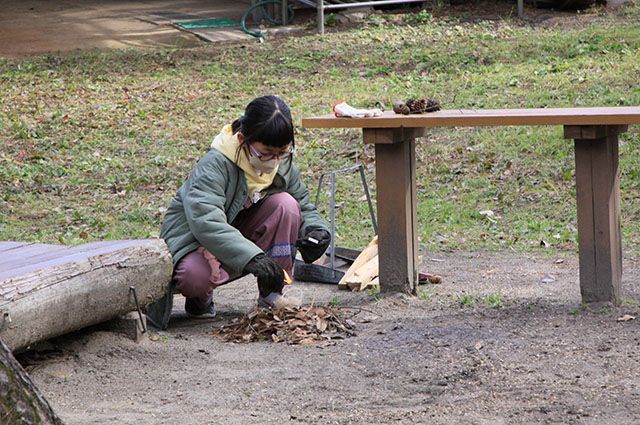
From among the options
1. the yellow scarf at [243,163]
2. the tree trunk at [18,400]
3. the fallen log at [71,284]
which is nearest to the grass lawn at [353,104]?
the yellow scarf at [243,163]

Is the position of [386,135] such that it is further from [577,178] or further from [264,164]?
[577,178]

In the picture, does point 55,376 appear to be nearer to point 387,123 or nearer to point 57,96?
point 387,123

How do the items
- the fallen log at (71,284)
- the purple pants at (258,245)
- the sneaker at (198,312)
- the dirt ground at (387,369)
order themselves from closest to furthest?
the dirt ground at (387,369) < the fallen log at (71,284) < the purple pants at (258,245) < the sneaker at (198,312)

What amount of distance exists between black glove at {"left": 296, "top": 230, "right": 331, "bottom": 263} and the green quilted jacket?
0.32m

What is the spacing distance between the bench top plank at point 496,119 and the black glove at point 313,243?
58 centimetres

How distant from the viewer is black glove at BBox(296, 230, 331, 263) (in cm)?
423

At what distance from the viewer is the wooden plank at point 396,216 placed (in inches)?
168

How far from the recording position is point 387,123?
403cm

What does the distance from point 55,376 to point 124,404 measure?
461mm

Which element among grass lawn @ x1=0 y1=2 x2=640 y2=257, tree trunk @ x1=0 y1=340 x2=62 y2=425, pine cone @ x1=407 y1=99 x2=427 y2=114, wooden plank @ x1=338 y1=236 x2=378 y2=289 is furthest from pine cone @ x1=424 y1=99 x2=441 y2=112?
tree trunk @ x1=0 y1=340 x2=62 y2=425

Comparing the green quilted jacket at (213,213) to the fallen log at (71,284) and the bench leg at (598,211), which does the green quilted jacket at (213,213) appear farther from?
the bench leg at (598,211)

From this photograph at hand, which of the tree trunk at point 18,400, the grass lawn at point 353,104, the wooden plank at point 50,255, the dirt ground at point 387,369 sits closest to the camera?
the tree trunk at point 18,400

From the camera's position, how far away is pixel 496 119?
12.4 feet

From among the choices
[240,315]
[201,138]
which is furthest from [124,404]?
[201,138]
